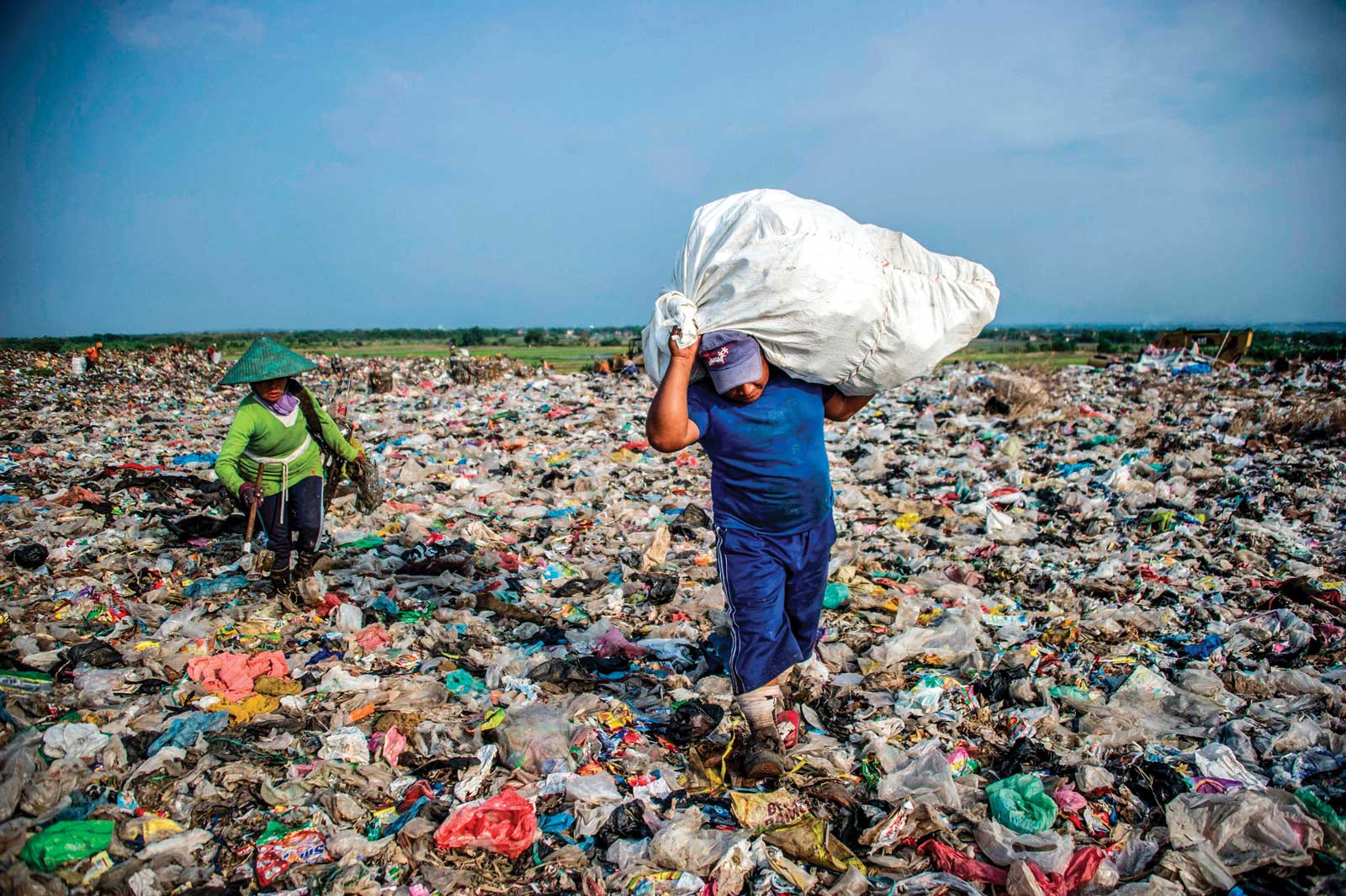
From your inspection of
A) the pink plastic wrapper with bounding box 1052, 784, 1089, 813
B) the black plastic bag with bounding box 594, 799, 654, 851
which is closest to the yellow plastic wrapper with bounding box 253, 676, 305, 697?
the black plastic bag with bounding box 594, 799, 654, 851

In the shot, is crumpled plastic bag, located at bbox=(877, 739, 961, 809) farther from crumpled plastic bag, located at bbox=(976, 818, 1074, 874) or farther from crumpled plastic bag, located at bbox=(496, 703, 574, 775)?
crumpled plastic bag, located at bbox=(496, 703, 574, 775)

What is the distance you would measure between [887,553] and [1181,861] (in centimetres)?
288

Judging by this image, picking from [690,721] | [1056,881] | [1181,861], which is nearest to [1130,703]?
[1181,861]

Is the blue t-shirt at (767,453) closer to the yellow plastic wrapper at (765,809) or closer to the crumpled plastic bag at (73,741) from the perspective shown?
the yellow plastic wrapper at (765,809)

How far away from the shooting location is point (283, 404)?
369 cm

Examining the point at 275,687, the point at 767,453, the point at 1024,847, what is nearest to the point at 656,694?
the point at 767,453

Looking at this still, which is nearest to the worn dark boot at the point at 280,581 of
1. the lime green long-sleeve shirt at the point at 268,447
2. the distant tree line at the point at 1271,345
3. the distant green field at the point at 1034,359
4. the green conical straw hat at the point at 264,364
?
the lime green long-sleeve shirt at the point at 268,447

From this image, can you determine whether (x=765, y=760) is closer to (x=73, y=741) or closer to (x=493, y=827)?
(x=493, y=827)

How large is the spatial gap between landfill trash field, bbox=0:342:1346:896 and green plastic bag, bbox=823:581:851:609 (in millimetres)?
15

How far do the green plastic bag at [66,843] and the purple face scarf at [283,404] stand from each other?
206 cm

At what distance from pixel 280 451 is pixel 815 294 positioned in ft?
9.68

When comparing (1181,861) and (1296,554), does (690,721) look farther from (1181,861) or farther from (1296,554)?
(1296,554)

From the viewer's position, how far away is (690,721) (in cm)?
260

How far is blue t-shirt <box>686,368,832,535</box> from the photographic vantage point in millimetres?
2215
